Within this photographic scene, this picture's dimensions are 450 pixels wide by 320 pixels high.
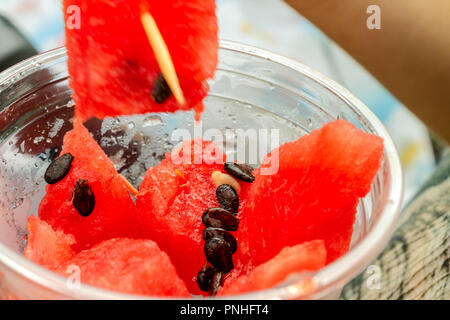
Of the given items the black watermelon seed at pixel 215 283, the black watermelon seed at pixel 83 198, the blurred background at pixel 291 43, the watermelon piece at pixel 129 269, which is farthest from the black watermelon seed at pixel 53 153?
the blurred background at pixel 291 43

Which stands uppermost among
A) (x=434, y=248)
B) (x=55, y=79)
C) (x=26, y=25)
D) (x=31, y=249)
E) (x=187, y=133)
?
(x=26, y=25)

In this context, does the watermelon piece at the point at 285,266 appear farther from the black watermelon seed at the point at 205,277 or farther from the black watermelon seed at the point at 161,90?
the black watermelon seed at the point at 161,90

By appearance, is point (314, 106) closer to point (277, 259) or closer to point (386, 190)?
point (386, 190)

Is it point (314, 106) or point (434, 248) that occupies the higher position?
point (314, 106)

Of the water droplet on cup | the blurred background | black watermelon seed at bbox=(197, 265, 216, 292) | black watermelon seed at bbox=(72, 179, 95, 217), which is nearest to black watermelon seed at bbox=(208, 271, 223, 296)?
black watermelon seed at bbox=(197, 265, 216, 292)

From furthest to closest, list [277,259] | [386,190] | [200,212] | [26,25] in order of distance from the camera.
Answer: [26,25], [200,212], [386,190], [277,259]
